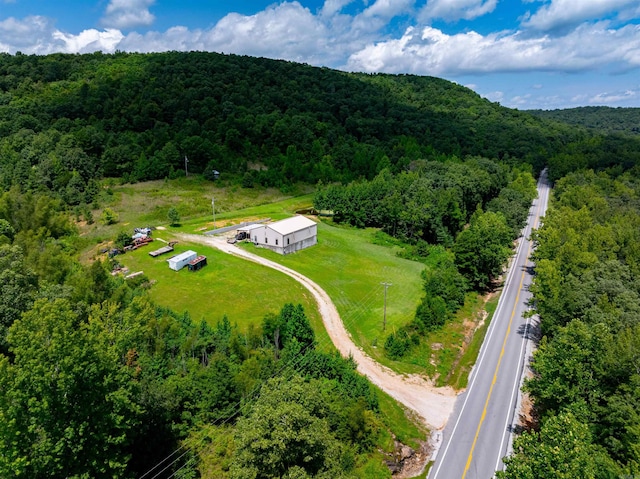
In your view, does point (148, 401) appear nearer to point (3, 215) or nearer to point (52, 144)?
point (3, 215)

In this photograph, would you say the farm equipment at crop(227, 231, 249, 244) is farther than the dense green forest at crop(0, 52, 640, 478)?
Yes

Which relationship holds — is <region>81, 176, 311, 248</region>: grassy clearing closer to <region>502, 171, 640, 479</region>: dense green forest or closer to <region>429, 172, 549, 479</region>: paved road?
<region>429, 172, 549, 479</region>: paved road

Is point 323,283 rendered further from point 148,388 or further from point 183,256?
point 148,388

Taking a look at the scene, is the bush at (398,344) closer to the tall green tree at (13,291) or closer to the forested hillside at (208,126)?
the tall green tree at (13,291)

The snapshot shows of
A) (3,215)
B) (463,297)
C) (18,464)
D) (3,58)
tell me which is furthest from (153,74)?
(18,464)

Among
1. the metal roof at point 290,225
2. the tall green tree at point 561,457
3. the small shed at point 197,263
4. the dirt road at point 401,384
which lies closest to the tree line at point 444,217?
the dirt road at point 401,384

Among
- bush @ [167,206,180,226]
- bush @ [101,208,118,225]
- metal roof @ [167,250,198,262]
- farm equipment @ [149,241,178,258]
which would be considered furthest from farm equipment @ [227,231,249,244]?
bush @ [101,208,118,225]

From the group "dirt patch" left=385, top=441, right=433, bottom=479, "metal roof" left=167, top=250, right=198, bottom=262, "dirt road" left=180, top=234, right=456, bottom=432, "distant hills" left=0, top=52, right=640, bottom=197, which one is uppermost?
"distant hills" left=0, top=52, right=640, bottom=197
